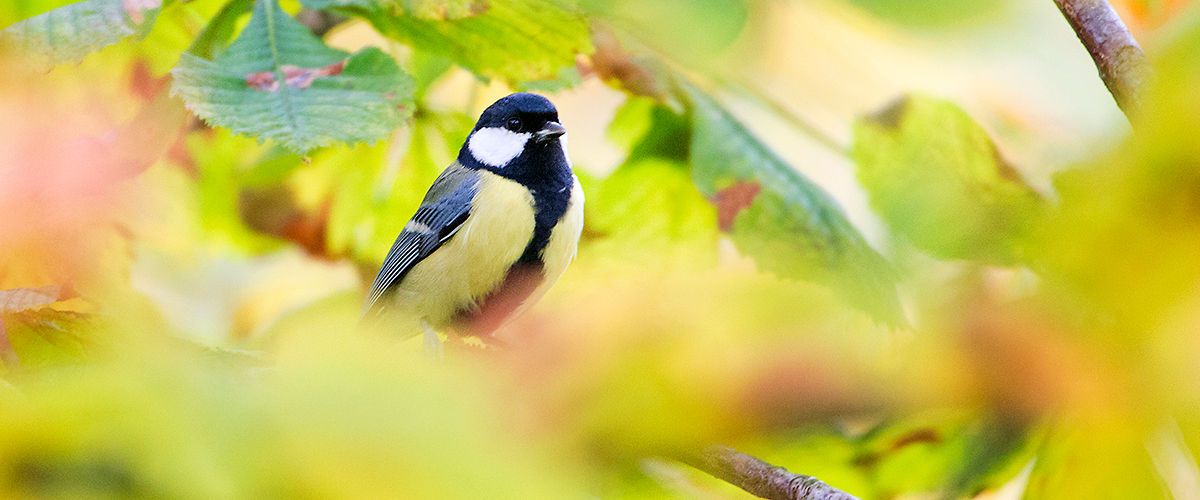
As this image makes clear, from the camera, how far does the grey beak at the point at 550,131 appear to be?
58 cm

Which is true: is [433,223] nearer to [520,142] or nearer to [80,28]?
[520,142]

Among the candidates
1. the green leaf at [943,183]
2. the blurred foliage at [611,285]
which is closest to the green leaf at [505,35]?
the blurred foliage at [611,285]

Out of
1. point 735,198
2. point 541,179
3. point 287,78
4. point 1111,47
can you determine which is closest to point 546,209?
point 541,179

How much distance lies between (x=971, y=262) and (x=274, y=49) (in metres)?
0.24

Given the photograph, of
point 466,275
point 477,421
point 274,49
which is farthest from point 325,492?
point 466,275

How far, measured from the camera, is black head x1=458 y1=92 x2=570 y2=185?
59cm

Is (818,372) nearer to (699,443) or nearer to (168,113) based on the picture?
(699,443)

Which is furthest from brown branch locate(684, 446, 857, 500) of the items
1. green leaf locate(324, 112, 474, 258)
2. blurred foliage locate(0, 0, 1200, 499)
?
green leaf locate(324, 112, 474, 258)

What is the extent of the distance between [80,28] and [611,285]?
20 centimetres

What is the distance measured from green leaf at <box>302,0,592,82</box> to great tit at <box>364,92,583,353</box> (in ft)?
0.46

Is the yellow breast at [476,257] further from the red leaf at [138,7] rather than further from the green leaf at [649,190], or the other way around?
the red leaf at [138,7]

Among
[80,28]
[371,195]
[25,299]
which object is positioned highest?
[371,195]

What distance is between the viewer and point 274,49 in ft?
1.20

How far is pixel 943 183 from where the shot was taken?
1.07 feet
